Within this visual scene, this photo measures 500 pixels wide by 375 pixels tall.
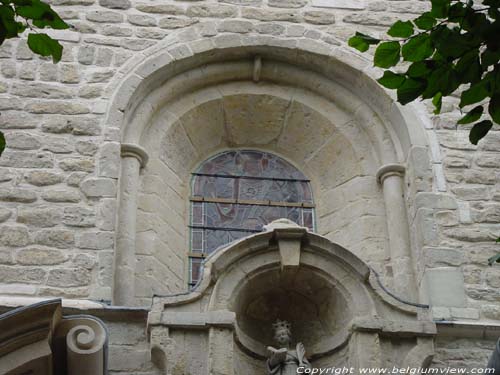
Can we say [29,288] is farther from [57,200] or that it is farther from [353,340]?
[353,340]

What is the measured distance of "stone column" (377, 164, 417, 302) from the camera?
917 centimetres

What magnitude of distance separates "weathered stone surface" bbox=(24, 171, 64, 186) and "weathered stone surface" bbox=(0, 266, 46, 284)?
27.8 inches

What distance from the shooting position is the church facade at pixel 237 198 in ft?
27.4

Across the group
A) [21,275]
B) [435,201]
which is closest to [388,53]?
[435,201]

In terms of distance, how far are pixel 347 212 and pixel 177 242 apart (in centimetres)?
124

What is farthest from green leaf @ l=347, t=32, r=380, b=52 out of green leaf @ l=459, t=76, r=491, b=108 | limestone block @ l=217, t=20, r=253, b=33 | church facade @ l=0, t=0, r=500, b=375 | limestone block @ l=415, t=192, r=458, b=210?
limestone block @ l=217, t=20, r=253, b=33

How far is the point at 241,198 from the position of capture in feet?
33.3

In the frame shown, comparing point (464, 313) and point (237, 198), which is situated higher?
point (237, 198)

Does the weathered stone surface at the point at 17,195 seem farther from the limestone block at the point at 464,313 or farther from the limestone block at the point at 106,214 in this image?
the limestone block at the point at 464,313

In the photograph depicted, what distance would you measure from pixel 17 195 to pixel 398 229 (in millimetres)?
2595

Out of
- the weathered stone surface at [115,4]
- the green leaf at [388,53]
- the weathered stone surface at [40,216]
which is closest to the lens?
the green leaf at [388,53]

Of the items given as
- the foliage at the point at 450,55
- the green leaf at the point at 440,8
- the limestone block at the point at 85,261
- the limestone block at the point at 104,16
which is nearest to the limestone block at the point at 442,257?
Result: the limestone block at the point at 85,261

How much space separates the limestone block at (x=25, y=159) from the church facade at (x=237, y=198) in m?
0.01

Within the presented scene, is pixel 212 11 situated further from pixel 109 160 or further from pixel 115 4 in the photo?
pixel 109 160
